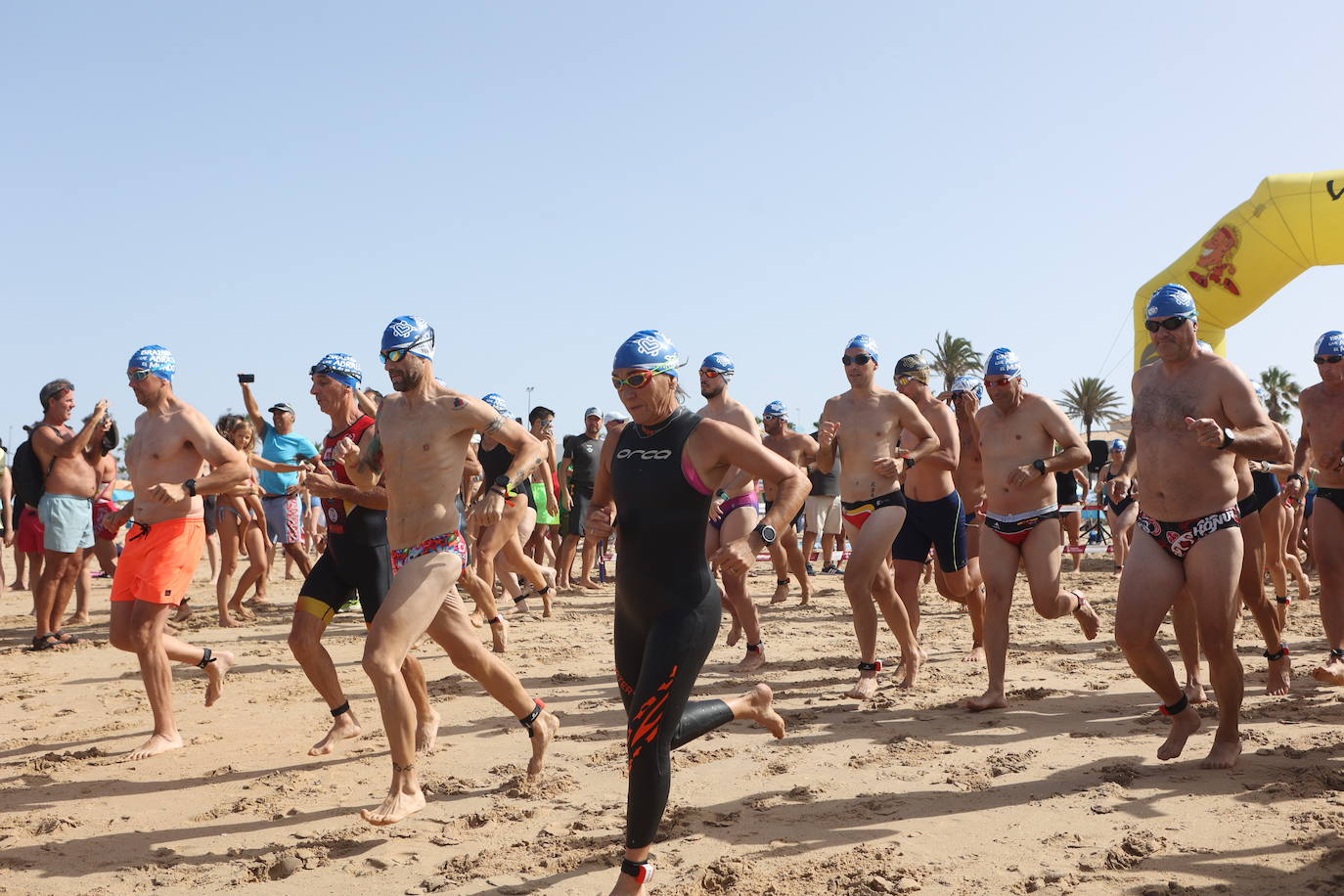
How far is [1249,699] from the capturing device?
6633 mm

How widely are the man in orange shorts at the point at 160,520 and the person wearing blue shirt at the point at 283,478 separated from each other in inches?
199

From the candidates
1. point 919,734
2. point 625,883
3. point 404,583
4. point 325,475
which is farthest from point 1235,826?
point 325,475

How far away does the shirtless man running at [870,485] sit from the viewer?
709cm

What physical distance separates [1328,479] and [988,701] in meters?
2.55

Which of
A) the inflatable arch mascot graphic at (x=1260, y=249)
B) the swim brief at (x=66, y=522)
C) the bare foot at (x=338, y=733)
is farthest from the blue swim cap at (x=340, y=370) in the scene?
the inflatable arch mascot graphic at (x=1260, y=249)

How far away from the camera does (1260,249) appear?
1559 centimetres

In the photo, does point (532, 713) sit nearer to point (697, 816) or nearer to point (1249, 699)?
point (697, 816)

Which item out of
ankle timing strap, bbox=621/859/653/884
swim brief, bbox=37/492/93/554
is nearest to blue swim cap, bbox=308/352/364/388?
ankle timing strap, bbox=621/859/653/884

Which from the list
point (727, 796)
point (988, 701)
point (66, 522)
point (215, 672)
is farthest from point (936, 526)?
point (66, 522)

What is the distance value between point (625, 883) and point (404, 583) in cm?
181

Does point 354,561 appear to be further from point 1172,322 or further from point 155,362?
point 1172,322

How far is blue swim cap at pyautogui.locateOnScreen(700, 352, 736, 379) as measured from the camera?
27.4 ft

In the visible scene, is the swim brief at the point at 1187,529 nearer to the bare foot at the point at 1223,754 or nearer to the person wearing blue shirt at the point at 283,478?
the bare foot at the point at 1223,754

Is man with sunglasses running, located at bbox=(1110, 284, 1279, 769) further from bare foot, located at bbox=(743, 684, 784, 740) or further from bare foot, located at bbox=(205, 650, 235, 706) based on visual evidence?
bare foot, located at bbox=(205, 650, 235, 706)
